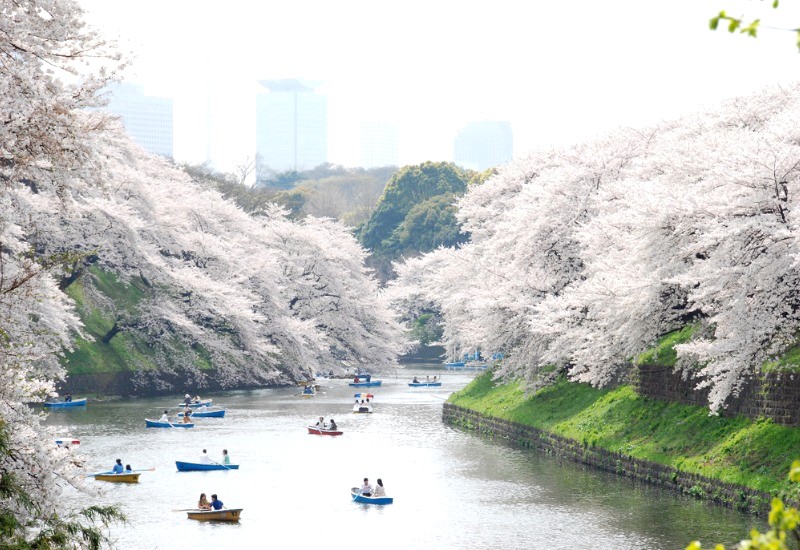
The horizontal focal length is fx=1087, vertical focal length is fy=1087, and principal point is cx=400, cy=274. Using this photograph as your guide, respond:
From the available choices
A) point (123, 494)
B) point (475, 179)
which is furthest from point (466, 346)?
point (475, 179)

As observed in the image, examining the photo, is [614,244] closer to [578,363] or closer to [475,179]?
[578,363]

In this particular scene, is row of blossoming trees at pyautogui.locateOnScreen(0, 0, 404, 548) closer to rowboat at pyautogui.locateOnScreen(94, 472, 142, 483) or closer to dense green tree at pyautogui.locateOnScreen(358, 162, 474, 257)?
rowboat at pyautogui.locateOnScreen(94, 472, 142, 483)

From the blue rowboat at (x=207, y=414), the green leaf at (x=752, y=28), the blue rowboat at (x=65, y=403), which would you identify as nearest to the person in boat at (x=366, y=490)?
the blue rowboat at (x=207, y=414)

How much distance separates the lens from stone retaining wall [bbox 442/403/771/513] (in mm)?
27031

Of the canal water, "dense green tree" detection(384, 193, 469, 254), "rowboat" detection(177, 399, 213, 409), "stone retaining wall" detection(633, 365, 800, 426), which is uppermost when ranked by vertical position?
"dense green tree" detection(384, 193, 469, 254)

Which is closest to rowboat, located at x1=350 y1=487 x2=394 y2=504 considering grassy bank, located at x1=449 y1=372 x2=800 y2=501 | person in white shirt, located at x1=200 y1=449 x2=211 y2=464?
person in white shirt, located at x1=200 y1=449 x2=211 y2=464

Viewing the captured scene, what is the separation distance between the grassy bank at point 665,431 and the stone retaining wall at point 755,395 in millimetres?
264

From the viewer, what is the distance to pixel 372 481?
34.8 m

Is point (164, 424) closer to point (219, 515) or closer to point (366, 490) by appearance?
point (366, 490)

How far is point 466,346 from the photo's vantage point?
5253cm

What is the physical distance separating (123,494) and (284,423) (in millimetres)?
17589

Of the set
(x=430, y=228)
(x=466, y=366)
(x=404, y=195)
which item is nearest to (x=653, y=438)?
(x=466, y=366)

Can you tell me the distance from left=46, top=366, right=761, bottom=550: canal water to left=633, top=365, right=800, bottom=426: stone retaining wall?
3032 mm

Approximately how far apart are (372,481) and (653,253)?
11.4m
